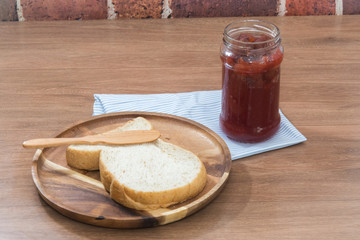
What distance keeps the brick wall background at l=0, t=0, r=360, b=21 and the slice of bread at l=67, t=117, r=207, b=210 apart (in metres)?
0.95

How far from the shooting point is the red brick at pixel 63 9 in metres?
1.81

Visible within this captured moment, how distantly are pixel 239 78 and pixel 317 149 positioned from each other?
0.72 ft

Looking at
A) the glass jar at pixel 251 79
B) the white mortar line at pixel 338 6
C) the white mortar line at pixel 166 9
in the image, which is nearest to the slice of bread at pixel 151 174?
the glass jar at pixel 251 79

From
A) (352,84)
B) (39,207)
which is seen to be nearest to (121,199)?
(39,207)

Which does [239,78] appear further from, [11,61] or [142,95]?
[11,61]

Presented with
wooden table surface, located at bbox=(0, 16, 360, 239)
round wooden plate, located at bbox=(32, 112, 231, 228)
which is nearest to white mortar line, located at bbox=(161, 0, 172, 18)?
wooden table surface, located at bbox=(0, 16, 360, 239)

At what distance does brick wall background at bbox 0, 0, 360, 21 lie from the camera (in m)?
1.81

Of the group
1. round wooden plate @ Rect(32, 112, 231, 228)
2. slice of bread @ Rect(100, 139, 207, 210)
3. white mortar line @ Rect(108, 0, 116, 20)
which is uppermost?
white mortar line @ Rect(108, 0, 116, 20)

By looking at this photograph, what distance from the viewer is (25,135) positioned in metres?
1.09

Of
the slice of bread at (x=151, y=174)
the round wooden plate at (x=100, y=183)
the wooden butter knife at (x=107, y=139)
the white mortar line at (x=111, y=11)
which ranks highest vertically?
the white mortar line at (x=111, y=11)

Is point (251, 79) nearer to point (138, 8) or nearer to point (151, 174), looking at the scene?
point (151, 174)

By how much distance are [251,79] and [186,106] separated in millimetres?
255

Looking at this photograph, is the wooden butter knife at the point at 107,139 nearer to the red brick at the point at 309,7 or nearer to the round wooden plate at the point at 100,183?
the round wooden plate at the point at 100,183

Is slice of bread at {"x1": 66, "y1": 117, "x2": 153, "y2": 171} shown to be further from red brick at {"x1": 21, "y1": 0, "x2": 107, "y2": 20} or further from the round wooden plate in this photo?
red brick at {"x1": 21, "y1": 0, "x2": 107, "y2": 20}
